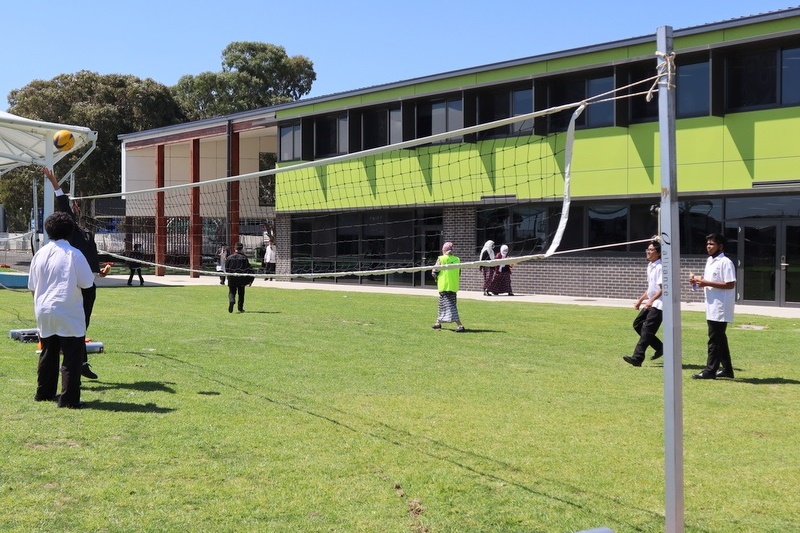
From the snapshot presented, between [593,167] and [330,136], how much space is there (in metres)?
12.3

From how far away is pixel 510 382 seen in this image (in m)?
10.3

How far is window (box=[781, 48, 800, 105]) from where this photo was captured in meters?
21.3

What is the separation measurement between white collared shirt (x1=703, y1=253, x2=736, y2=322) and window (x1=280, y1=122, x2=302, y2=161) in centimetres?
2571

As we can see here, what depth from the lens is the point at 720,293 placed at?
1066 cm

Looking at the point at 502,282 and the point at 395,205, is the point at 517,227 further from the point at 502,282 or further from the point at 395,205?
the point at 395,205

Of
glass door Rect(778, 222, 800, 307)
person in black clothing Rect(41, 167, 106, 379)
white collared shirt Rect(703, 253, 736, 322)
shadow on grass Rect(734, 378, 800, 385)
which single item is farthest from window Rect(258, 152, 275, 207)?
shadow on grass Rect(734, 378, 800, 385)

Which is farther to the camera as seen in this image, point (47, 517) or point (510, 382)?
point (510, 382)

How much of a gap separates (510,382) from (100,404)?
15.2 feet

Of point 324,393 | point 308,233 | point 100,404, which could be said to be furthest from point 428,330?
point 308,233

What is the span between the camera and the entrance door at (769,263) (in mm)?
21891

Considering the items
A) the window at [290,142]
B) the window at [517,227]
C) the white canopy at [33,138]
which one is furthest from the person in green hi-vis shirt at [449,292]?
the window at [290,142]

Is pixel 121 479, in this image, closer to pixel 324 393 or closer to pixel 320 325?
pixel 324 393

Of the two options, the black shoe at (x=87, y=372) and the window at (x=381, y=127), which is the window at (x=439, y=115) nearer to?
the window at (x=381, y=127)

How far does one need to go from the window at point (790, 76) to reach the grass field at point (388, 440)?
34.1 ft
